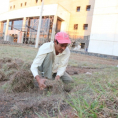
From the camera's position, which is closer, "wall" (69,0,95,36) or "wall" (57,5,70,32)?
"wall" (57,5,70,32)

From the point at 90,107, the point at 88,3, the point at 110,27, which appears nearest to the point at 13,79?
the point at 90,107

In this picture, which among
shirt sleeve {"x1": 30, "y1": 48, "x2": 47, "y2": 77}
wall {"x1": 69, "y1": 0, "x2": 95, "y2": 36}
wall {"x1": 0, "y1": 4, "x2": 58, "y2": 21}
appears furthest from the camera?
wall {"x1": 69, "y1": 0, "x2": 95, "y2": 36}

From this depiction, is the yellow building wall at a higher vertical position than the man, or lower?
higher

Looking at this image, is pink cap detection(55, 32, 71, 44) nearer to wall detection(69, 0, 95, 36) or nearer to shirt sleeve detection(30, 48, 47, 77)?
shirt sleeve detection(30, 48, 47, 77)

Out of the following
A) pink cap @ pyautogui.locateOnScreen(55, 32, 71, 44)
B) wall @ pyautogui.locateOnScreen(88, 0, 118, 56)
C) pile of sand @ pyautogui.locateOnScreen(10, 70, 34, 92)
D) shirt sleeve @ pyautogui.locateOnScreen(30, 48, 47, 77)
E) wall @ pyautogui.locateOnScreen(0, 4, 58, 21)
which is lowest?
pile of sand @ pyautogui.locateOnScreen(10, 70, 34, 92)

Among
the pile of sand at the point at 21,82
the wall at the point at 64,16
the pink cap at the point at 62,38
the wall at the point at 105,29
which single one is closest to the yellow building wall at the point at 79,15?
the wall at the point at 64,16

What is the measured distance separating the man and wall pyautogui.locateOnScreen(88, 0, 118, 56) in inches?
461

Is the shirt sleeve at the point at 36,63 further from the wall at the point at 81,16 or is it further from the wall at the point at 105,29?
the wall at the point at 81,16

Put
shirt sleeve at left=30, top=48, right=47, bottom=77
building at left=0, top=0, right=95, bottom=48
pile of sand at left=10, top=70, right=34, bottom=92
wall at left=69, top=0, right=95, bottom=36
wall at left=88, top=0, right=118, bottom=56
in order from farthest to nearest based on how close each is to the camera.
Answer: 1. wall at left=69, top=0, right=95, bottom=36
2. building at left=0, top=0, right=95, bottom=48
3. wall at left=88, top=0, right=118, bottom=56
4. shirt sleeve at left=30, top=48, right=47, bottom=77
5. pile of sand at left=10, top=70, right=34, bottom=92

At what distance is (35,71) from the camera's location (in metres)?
2.10

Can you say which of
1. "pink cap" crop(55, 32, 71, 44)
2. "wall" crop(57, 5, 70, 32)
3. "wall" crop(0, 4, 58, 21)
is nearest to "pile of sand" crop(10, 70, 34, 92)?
"pink cap" crop(55, 32, 71, 44)

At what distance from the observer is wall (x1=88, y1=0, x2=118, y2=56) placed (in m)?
13.0

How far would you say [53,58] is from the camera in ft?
8.10

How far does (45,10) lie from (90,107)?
18.8 m
